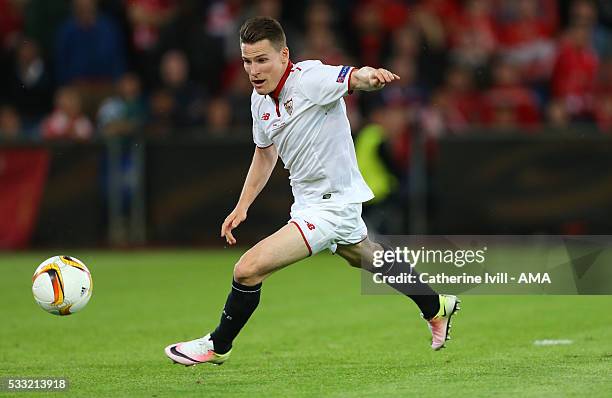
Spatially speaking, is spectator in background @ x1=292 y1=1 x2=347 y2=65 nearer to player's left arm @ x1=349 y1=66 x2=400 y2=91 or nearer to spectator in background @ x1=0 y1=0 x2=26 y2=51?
spectator in background @ x1=0 y1=0 x2=26 y2=51

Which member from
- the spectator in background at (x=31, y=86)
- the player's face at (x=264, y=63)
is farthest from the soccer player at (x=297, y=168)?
the spectator in background at (x=31, y=86)

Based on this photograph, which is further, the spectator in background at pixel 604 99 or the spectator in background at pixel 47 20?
→ the spectator in background at pixel 47 20

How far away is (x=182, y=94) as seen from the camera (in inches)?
706

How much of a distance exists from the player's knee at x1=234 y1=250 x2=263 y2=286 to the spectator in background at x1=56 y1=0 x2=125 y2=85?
11.5 meters

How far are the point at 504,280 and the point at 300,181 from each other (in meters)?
5.45

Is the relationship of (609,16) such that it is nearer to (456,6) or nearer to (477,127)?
(456,6)

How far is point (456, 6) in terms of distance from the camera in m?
19.6

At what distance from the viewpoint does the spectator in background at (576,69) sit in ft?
57.7

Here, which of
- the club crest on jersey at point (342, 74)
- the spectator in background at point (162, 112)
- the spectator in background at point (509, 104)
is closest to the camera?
the club crest on jersey at point (342, 74)

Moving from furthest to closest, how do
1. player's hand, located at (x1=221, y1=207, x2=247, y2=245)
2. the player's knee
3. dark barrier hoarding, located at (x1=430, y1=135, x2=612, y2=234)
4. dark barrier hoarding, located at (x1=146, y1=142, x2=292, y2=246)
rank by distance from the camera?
dark barrier hoarding, located at (x1=146, y1=142, x2=292, y2=246)
dark barrier hoarding, located at (x1=430, y1=135, x2=612, y2=234)
player's hand, located at (x1=221, y1=207, x2=247, y2=245)
the player's knee

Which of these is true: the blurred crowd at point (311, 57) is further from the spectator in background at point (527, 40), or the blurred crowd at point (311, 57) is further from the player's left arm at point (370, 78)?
the player's left arm at point (370, 78)

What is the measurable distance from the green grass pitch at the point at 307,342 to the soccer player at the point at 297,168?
18.3 inches

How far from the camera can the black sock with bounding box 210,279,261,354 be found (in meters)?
7.63

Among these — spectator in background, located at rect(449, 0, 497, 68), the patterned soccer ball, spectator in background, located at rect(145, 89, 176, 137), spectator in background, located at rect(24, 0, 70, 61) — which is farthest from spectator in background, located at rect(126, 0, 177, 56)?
the patterned soccer ball
